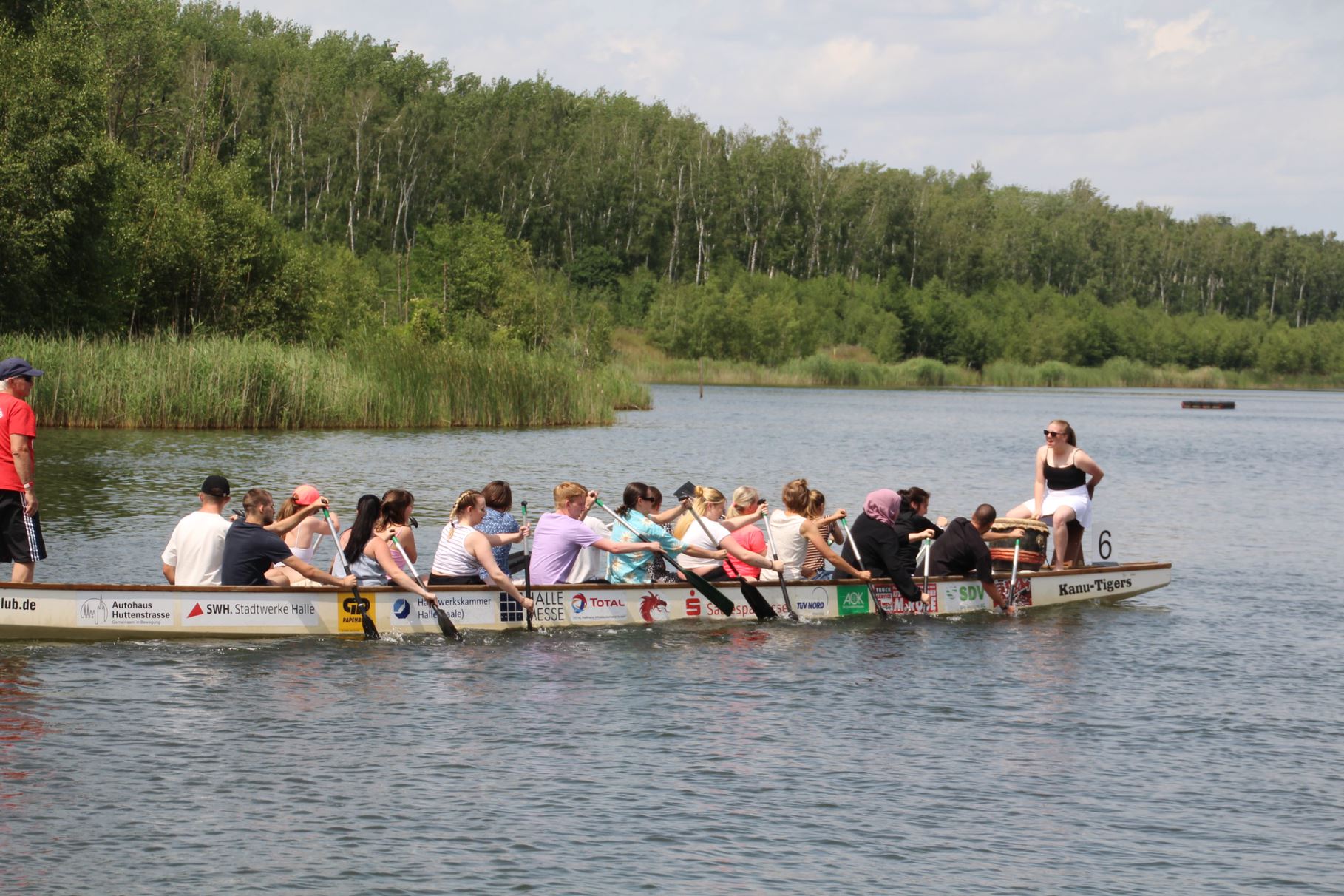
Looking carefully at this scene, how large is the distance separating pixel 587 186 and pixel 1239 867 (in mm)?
103231

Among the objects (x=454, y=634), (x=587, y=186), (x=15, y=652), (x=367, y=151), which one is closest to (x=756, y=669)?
(x=454, y=634)

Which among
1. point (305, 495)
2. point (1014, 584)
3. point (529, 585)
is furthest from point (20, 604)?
point (1014, 584)

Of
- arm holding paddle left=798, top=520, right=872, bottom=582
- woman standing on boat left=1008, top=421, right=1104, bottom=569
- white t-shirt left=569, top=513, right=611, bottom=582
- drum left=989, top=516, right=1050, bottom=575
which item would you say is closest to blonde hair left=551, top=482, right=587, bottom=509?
white t-shirt left=569, top=513, right=611, bottom=582

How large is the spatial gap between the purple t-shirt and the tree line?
94.6 feet

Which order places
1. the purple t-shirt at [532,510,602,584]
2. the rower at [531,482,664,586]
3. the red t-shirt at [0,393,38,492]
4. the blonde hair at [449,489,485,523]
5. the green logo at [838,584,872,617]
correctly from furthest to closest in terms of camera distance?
1. the green logo at [838,584,872,617]
2. the purple t-shirt at [532,510,602,584]
3. the rower at [531,482,664,586]
4. the blonde hair at [449,489,485,523]
5. the red t-shirt at [0,393,38,492]

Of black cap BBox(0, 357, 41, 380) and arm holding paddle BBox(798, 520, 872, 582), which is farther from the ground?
black cap BBox(0, 357, 41, 380)

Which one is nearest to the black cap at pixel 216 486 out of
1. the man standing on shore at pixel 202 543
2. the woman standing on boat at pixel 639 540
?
the man standing on shore at pixel 202 543

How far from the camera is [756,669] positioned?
1352cm

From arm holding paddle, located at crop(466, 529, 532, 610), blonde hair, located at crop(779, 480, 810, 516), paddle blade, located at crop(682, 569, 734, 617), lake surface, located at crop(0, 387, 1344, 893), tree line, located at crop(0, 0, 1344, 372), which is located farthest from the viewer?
tree line, located at crop(0, 0, 1344, 372)

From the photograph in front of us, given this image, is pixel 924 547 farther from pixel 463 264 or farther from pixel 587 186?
pixel 587 186

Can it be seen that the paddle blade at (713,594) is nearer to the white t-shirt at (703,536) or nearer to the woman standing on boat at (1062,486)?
the white t-shirt at (703,536)

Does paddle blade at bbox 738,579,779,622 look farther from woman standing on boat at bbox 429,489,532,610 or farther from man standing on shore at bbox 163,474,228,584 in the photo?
man standing on shore at bbox 163,474,228,584

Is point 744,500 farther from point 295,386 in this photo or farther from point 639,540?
point 295,386

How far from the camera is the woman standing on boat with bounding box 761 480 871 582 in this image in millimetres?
15641
